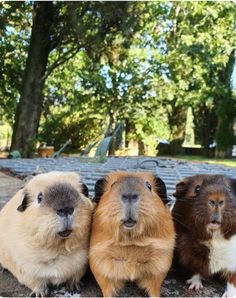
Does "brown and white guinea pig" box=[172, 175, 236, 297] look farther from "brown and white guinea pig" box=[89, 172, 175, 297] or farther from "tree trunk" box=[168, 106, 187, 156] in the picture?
"tree trunk" box=[168, 106, 187, 156]

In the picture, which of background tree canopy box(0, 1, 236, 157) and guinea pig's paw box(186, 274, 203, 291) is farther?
background tree canopy box(0, 1, 236, 157)

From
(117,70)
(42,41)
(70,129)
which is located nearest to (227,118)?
(117,70)

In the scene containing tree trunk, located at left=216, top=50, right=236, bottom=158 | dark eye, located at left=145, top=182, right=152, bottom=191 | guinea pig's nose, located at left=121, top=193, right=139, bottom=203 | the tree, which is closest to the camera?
guinea pig's nose, located at left=121, top=193, right=139, bottom=203

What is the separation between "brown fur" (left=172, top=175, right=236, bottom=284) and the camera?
123cm

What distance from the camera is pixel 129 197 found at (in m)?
1.15

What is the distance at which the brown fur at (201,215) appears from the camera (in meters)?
1.23

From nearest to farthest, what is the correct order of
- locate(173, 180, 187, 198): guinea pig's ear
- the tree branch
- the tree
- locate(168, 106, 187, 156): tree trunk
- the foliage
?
1. locate(173, 180, 187, 198): guinea pig's ear
2. the tree
3. the tree branch
4. the foliage
5. locate(168, 106, 187, 156): tree trunk

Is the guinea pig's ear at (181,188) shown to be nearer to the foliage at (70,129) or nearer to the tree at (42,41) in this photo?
the tree at (42,41)

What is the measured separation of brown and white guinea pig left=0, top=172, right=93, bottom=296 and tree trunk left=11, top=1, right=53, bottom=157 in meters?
9.00

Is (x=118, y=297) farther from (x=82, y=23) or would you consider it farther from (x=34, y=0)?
(x=34, y=0)

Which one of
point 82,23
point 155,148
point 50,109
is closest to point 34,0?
point 82,23

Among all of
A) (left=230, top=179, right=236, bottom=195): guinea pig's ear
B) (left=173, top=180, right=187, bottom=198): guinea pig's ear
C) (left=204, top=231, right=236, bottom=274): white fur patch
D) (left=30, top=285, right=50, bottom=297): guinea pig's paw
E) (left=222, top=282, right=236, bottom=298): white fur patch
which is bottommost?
(left=30, top=285, right=50, bottom=297): guinea pig's paw

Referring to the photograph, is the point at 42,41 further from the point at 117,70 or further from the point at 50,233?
the point at 50,233

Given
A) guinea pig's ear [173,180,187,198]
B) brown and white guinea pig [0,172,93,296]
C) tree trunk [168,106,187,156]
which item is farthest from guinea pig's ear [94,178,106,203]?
tree trunk [168,106,187,156]
